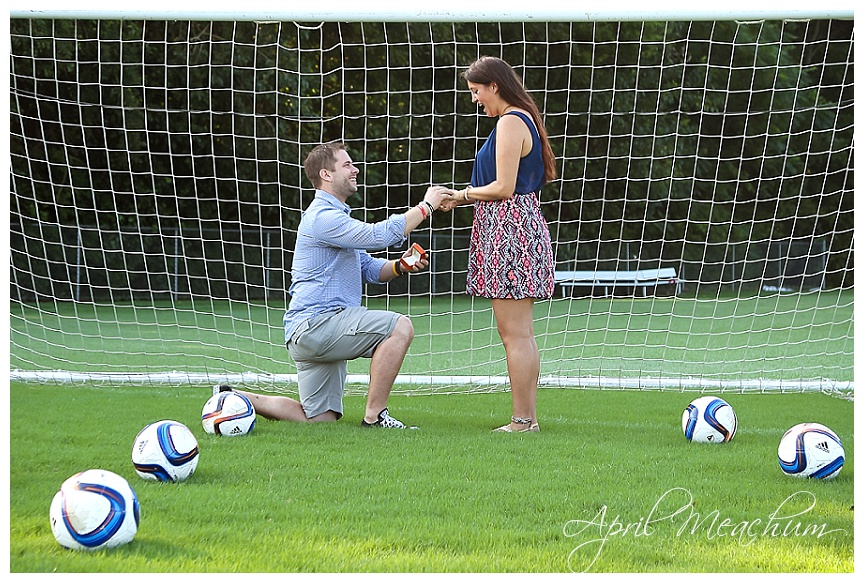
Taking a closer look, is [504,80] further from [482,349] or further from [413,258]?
[482,349]

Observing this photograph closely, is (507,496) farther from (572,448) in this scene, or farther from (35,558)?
(35,558)

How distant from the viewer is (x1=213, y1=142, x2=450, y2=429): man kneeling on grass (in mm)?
4953

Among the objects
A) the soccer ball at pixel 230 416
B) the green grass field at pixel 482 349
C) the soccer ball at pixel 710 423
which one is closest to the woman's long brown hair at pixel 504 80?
the soccer ball at pixel 710 423

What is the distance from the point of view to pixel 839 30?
57.2ft

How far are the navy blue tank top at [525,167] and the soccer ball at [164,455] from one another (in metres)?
2.06

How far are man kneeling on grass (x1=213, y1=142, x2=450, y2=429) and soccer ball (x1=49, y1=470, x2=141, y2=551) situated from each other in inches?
86.1

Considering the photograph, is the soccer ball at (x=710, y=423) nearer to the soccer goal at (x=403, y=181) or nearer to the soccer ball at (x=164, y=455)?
the soccer goal at (x=403, y=181)

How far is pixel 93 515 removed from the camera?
8.84 feet

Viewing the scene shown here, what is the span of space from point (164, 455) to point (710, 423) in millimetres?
2414

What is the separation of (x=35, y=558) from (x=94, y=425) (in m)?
2.33

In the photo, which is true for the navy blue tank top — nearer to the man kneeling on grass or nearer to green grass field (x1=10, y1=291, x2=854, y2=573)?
the man kneeling on grass
